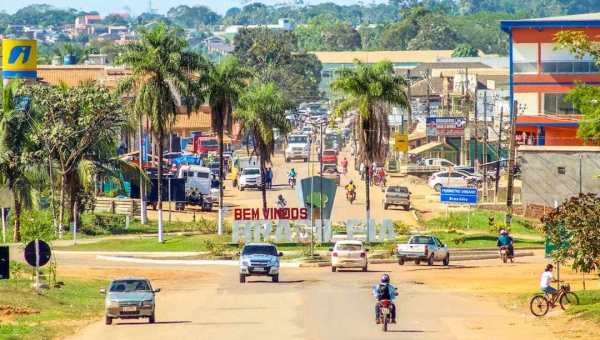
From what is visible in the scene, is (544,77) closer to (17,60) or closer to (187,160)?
(187,160)

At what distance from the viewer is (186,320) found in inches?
1641

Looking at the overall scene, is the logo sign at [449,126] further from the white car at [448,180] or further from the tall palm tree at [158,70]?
the tall palm tree at [158,70]

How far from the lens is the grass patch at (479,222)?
249 feet

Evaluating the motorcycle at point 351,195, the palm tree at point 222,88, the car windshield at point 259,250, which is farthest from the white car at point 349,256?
the motorcycle at point 351,195

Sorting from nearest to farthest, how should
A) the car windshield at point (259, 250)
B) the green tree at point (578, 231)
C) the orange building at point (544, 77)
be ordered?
the green tree at point (578, 231) < the car windshield at point (259, 250) < the orange building at point (544, 77)

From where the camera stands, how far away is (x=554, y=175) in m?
81.8

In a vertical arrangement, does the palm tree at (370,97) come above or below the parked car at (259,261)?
above

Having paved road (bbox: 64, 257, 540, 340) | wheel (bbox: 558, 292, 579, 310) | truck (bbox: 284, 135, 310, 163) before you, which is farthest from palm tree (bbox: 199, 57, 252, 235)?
truck (bbox: 284, 135, 310, 163)

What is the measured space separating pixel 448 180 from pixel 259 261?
4920 cm

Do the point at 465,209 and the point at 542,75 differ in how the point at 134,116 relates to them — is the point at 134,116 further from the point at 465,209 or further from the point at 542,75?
the point at 542,75

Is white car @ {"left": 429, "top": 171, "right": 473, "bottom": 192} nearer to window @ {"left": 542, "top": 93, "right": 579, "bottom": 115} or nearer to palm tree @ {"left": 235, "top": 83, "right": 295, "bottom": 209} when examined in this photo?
window @ {"left": 542, "top": 93, "right": 579, "bottom": 115}

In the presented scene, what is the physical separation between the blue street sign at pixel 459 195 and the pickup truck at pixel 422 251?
14.5 metres

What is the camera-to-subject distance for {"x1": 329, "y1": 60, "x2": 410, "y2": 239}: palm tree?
70.6 meters

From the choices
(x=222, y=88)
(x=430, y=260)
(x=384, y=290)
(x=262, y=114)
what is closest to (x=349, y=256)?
(x=430, y=260)
